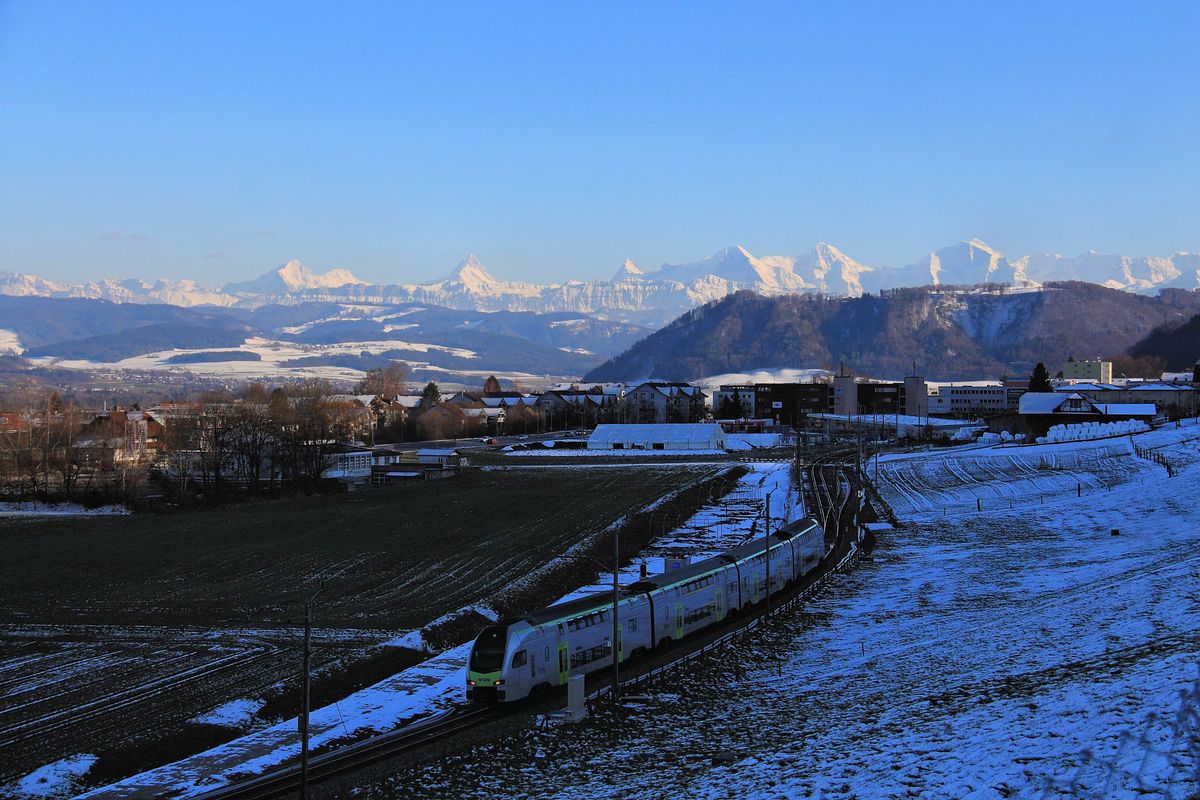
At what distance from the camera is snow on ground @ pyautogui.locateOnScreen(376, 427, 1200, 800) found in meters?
16.2

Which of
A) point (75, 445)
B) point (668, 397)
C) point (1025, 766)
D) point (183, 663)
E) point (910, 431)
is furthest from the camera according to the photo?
point (668, 397)

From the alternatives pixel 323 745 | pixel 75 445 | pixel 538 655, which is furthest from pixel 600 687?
pixel 75 445

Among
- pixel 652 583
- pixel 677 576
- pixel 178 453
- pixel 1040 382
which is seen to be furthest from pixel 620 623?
pixel 1040 382

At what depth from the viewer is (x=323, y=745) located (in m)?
19.7

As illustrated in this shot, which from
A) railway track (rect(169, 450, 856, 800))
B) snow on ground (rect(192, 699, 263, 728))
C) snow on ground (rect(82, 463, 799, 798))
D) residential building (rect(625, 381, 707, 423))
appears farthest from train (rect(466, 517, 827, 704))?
residential building (rect(625, 381, 707, 423))

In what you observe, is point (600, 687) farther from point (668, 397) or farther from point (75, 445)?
point (668, 397)

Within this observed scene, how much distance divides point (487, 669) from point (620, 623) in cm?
480

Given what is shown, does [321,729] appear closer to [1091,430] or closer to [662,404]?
[1091,430]

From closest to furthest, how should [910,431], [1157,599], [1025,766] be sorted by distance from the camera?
[1025,766] → [1157,599] → [910,431]

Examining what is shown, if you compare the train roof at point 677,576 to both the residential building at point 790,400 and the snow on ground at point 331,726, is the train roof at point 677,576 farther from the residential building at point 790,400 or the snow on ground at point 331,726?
the residential building at point 790,400

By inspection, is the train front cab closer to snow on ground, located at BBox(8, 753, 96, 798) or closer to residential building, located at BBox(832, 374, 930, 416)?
snow on ground, located at BBox(8, 753, 96, 798)

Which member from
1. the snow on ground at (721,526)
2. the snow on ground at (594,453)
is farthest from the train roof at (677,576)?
the snow on ground at (594,453)

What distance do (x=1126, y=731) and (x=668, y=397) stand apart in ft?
453

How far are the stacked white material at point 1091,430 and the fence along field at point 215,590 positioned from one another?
43453 mm
